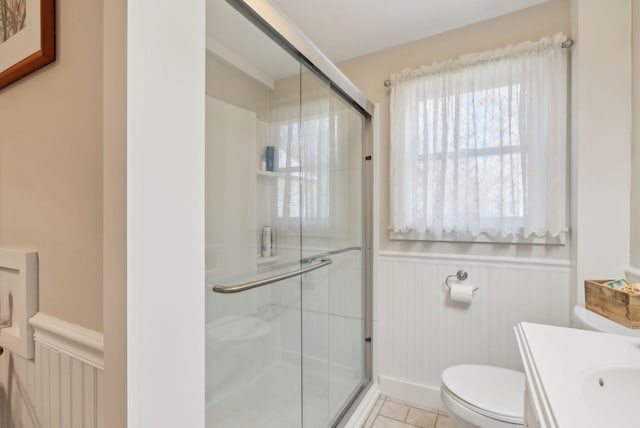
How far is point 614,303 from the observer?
885 millimetres

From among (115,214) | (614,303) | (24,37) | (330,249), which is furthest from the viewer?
(330,249)

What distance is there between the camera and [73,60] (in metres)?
0.67

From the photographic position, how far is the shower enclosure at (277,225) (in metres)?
0.98

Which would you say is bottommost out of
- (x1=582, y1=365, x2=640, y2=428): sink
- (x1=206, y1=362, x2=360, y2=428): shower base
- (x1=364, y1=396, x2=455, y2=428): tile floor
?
(x1=364, y1=396, x2=455, y2=428): tile floor

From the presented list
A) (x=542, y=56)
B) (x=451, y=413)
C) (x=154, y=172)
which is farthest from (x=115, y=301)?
(x=542, y=56)

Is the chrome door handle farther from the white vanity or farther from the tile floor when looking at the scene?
the tile floor

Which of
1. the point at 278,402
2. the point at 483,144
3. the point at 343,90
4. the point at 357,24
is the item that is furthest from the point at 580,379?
the point at 357,24

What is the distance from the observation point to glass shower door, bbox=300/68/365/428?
1425 mm

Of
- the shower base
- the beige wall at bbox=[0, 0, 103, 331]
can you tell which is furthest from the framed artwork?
the shower base

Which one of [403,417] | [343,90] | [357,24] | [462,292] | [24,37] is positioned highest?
[357,24]

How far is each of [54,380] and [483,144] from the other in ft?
6.37

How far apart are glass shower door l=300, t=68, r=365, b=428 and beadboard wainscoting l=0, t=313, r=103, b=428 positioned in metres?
0.87

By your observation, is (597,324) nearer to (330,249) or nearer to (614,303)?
(614,303)

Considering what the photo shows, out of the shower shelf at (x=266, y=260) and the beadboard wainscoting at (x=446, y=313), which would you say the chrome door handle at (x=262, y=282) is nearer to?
the shower shelf at (x=266, y=260)
